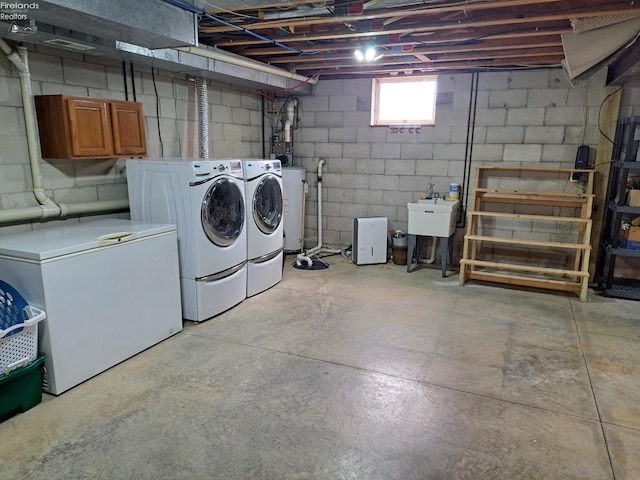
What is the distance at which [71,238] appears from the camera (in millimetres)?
2607

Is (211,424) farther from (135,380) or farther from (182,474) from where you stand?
(135,380)

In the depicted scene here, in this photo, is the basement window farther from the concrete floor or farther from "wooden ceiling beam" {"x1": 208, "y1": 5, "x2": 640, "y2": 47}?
the concrete floor

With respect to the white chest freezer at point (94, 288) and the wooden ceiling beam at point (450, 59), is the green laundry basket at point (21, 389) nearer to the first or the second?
the white chest freezer at point (94, 288)

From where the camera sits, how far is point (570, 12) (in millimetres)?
2734

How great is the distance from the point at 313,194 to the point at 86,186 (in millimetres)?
2988

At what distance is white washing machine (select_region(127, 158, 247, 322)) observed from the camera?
3246 millimetres

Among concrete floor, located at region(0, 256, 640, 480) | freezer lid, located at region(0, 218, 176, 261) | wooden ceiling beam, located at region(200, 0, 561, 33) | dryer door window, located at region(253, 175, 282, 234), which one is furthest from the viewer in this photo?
dryer door window, located at region(253, 175, 282, 234)

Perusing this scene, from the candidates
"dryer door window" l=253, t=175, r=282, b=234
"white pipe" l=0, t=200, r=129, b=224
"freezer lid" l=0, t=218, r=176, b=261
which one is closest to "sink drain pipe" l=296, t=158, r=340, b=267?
"dryer door window" l=253, t=175, r=282, b=234

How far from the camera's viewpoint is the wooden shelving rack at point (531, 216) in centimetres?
415

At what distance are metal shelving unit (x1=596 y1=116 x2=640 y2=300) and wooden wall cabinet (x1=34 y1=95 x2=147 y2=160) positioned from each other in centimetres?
437

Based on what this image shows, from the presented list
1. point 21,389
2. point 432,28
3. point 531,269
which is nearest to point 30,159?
point 21,389

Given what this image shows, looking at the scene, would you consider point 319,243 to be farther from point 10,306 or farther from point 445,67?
point 10,306

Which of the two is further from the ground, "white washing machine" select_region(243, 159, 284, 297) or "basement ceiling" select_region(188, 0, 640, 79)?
"basement ceiling" select_region(188, 0, 640, 79)

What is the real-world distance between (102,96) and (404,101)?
3.39m
